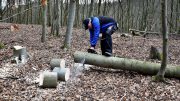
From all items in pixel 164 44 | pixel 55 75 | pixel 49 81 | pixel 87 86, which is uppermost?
pixel 164 44

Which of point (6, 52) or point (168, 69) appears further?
point (6, 52)

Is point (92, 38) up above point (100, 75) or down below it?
above

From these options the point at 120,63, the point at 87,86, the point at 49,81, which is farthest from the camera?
the point at 120,63

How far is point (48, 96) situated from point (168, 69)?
3.89m

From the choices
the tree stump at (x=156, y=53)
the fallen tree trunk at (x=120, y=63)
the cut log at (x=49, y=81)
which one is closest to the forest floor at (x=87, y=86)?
the cut log at (x=49, y=81)

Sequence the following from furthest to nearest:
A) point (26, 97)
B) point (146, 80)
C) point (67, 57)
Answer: point (67, 57) < point (146, 80) < point (26, 97)

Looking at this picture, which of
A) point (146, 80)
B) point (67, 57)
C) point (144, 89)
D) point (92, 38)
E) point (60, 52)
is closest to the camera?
point (144, 89)

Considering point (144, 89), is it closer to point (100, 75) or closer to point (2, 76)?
point (100, 75)

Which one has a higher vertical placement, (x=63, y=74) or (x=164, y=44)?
(x=164, y=44)

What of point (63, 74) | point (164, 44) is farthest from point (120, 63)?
point (63, 74)

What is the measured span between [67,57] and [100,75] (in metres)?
2.55

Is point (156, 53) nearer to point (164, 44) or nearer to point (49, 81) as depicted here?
point (164, 44)

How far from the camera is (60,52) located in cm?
1294

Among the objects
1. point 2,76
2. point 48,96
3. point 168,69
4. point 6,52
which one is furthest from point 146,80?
point 6,52
